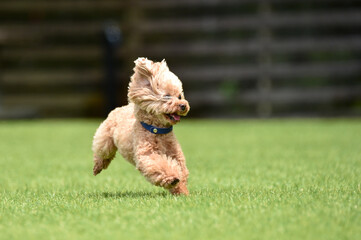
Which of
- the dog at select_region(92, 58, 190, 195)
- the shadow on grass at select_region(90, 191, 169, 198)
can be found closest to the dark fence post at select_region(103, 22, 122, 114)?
the shadow on grass at select_region(90, 191, 169, 198)

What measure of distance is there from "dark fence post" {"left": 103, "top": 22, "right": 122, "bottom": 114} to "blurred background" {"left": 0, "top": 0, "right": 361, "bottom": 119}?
0.01m

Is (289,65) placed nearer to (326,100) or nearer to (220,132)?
(326,100)

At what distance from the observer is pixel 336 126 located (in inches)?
306

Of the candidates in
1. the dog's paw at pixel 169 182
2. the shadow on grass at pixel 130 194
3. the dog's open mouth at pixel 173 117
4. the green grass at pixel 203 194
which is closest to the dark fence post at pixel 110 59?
the green grass at pixel 203 194

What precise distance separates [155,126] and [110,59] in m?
6.38

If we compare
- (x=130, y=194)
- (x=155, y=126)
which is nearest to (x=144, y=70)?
(x=155, y=126)

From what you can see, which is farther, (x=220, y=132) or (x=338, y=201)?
(x=220, y=132)

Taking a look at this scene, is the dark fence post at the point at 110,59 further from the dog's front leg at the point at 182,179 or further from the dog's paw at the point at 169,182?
the dog's paw at the point at 169,182

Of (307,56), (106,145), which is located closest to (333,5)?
(307,56)

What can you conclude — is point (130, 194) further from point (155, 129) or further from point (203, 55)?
point (203, 55)

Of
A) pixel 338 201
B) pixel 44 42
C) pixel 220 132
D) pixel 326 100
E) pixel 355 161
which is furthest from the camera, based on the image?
pixel 44 42

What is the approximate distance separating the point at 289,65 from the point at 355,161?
5031 millimetres

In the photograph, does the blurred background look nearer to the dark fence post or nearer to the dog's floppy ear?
the dark fence post

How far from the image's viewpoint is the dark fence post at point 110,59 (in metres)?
9.29
